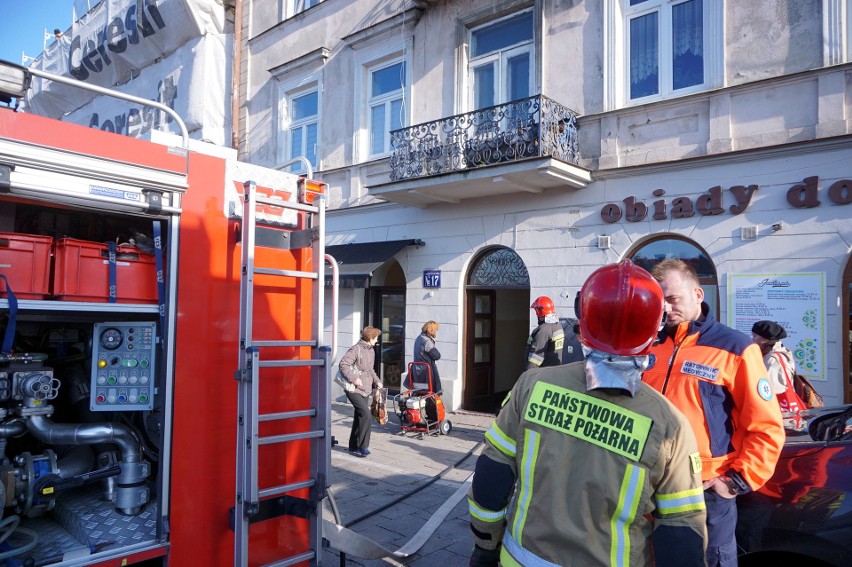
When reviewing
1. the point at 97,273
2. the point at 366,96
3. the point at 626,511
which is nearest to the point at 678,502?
the point at 626,511

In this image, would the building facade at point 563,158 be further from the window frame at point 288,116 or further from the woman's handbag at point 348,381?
the woman's handbag at point 348,381

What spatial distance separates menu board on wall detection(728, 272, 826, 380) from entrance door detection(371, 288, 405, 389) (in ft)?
22.1

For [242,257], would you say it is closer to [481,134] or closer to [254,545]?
[254,545]

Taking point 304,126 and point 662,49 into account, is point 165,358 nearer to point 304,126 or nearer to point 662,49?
point 662,49

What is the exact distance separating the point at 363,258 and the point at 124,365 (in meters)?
8.75

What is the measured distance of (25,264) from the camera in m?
2.93

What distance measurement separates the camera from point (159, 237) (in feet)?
10.6

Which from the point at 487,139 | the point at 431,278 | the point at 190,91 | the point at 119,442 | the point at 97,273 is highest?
the point at 190,91

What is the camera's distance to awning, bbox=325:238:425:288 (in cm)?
1166

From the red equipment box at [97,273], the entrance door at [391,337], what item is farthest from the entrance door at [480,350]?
the red equipment box at [97,273]

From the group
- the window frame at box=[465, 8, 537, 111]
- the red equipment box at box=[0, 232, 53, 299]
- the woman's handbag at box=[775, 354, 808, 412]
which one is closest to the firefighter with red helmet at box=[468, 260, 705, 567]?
the red equipment box at box=[0, 232, 53, 299]

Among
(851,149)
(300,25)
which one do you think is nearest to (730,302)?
(851,149)

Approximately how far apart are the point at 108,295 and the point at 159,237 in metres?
0.40

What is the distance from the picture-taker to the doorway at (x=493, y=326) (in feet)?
35.3
